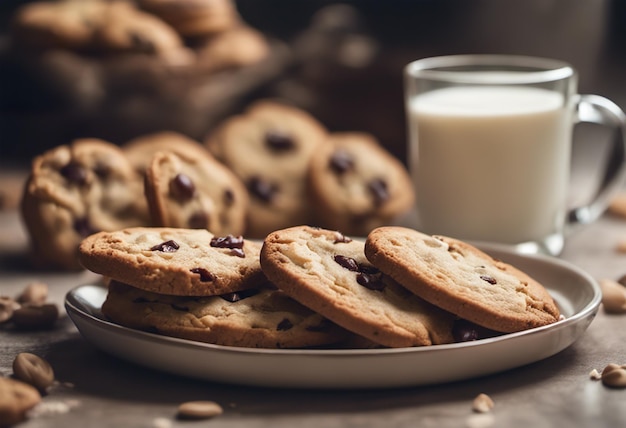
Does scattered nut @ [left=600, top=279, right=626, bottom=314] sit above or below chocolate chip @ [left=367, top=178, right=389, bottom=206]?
below

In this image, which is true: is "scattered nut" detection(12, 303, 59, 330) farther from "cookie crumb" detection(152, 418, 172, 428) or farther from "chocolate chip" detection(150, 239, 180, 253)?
"cookie crumb" detection(152, 418, 172, 428)

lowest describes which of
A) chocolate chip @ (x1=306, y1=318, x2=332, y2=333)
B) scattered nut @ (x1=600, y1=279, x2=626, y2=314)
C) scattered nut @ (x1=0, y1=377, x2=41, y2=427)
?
scattered nut @ (x1=600, y1=279, x2=626, y2=314)

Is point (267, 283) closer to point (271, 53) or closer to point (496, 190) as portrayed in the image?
point (496, 190)

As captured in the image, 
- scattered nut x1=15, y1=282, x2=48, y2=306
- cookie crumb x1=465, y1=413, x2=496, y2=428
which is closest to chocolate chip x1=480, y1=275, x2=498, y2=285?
cookie crumb x1=465, y1=413, x2=496, y2=428

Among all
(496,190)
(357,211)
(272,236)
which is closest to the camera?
(272,236)

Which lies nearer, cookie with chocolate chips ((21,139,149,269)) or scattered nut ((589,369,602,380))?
scattered nut ((589,369,602,380))

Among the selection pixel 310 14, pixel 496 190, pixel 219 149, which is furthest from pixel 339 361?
pixel 310 14
